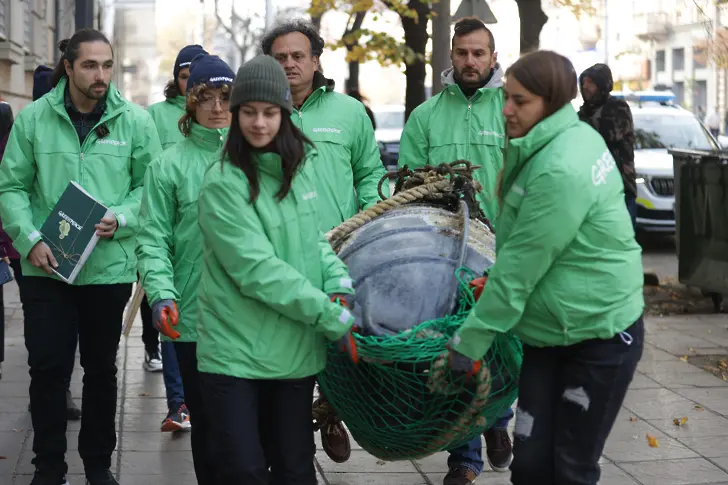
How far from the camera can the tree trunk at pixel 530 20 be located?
13.9 meters

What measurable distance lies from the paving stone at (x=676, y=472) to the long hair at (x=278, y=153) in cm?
263

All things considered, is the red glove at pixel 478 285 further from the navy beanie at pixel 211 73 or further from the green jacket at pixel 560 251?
the navy beanie at pixel 211 73

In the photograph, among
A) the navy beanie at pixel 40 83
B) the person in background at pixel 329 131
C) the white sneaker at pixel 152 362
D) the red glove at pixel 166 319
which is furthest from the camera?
the white sneaker at pixel 152 362

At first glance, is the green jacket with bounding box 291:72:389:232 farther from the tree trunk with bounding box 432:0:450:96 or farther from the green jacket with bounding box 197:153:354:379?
the tree trunk with bounding box 432:0:450:96

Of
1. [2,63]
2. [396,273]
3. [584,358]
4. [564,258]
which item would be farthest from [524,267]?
[2,63]

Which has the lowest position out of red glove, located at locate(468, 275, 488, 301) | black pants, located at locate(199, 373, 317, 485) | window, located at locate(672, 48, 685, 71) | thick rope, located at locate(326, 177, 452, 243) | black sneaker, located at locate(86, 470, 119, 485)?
black sneaker, located at locate(86, 470, 119, 485)

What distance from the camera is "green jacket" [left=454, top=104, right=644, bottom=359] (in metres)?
3.71

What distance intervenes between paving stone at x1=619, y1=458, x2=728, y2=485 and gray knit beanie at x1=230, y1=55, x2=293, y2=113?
279 cm

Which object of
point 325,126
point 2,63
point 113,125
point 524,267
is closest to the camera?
point 524,267

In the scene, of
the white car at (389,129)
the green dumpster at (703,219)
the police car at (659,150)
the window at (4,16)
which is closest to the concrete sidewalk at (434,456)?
the green dumpster at (703,219)

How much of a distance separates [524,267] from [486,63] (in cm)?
218

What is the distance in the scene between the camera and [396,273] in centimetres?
439

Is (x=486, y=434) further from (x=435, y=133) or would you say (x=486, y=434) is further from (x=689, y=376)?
(x=689, y=376)

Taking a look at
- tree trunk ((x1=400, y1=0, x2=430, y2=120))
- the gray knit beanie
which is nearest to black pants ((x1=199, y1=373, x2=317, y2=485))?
the gray knit beanie
